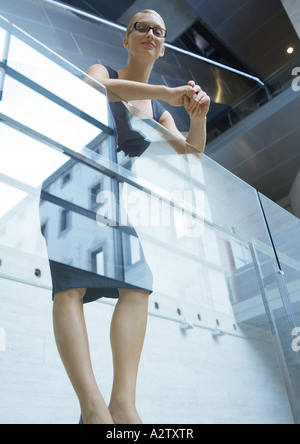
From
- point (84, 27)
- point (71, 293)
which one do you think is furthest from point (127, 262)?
point (84, 27)

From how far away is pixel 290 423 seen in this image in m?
1.13

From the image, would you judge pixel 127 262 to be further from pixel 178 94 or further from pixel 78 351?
pixel 178 94

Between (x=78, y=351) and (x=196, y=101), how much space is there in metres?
0.97

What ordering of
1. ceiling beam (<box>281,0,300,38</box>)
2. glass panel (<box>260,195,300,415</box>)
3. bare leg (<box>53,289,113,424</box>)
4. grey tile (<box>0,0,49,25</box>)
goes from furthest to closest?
ceiling beam (<box>281,0,300,38</box>)
grey tile (<box>0,0,49,25</box>)
glass panel (<box>260,195,300,415</box>)
bare leg (<box>53,289,113,424</box>)

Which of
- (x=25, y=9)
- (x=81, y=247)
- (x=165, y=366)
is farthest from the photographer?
(x=25, y=9)

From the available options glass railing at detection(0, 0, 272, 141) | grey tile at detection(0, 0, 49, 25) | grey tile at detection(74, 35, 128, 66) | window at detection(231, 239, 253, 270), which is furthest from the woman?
grey tile at detection(74, 35, 128, 66)

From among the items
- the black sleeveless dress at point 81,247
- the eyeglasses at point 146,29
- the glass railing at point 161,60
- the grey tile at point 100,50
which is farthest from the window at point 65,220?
the grey tile at point 100,50

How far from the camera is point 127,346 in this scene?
99 centimetres

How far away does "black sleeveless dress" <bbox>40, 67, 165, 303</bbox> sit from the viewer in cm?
91

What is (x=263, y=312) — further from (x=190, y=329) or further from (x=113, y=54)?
(x=113, y=54)

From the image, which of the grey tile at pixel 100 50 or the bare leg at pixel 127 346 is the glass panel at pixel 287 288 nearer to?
the bare leg at pixel 127 346

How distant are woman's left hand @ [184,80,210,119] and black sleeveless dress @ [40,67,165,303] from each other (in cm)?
60

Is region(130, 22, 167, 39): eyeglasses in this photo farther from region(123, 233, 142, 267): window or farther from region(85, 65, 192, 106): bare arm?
region(123, 233, 142, 267): window

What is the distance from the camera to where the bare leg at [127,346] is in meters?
0.90
